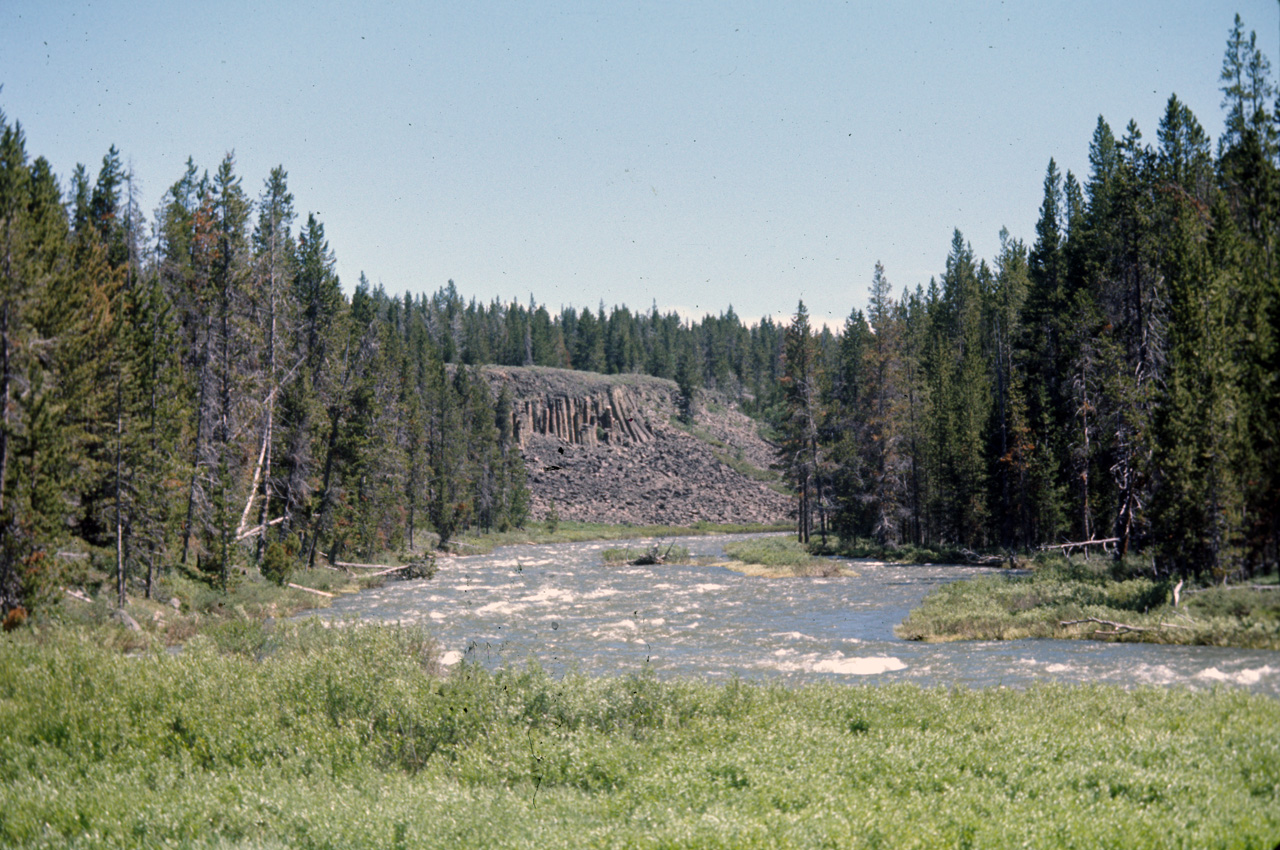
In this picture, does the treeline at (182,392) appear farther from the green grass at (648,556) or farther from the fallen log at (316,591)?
the green grass at (648,556)

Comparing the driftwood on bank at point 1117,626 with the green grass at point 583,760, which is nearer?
the green grass at point 583,760

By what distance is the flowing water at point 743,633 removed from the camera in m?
18.6

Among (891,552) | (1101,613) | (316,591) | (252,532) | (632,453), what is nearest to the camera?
(1101,613)

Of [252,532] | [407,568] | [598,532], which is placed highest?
[252,532]

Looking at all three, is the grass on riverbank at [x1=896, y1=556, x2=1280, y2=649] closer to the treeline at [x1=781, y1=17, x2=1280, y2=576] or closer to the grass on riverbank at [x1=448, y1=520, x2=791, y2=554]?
the treeline at [x1=781, y1=17, x2=1280, y2=576]

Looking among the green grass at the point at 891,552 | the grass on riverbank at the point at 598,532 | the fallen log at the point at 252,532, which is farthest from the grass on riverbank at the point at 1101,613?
the grass on riverbank at the point at 598,532

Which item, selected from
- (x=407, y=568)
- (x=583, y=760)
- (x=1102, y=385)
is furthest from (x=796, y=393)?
(x=583, y=760)

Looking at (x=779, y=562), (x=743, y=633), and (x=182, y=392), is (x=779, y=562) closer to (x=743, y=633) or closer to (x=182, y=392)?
(x=743, y=633)

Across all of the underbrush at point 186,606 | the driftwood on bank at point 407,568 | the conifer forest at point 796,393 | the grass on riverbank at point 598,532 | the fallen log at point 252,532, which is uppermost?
the conifer forest at point 796,393

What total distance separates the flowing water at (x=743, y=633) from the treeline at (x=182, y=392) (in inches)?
261

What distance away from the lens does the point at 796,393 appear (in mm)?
61594

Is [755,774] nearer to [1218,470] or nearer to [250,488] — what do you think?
[1218,470]

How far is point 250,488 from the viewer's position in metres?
39.4

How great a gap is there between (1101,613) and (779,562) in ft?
84.4
